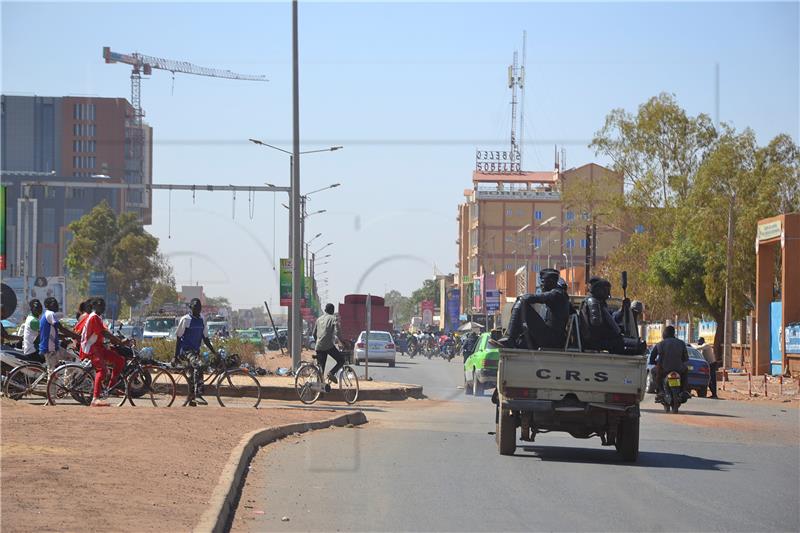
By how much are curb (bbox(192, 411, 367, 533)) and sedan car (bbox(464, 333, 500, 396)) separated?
9451 mm

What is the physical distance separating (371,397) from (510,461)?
11306 millimetres

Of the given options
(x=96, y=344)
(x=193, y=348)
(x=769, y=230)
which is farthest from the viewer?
(x=769, y=230)

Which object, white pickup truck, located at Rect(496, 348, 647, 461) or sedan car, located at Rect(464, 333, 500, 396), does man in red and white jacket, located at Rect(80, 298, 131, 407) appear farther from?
sedan car, located at Rect(464, 333, 500, 396)

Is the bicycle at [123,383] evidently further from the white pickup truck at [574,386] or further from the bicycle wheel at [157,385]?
the white pickup truck at [574,386]

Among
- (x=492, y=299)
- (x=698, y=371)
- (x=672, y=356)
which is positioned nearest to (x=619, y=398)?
(x=672, y=356)

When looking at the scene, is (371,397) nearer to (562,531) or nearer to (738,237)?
(562,531)

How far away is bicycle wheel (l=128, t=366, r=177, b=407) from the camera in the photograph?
63.2 feet

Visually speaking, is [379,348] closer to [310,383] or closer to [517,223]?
[310,383]

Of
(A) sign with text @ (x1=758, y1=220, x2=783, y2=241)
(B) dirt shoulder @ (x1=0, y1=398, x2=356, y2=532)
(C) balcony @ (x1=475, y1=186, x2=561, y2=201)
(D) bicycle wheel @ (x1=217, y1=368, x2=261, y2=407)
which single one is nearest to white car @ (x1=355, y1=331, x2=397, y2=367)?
(A) sign with text @ (x1=758, y1=220, x2=783, y2=241)

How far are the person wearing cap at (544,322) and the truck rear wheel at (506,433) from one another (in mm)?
914

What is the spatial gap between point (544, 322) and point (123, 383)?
318 inches

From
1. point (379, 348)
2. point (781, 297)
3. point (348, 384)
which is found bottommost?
point (379, 348)

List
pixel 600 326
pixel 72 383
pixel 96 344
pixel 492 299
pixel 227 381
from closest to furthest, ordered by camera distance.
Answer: pixel 600 326 → pixel 96 344 → pixel 72 383 → pixel 227 381 → pixel 492 299

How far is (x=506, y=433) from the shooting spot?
14.6m
